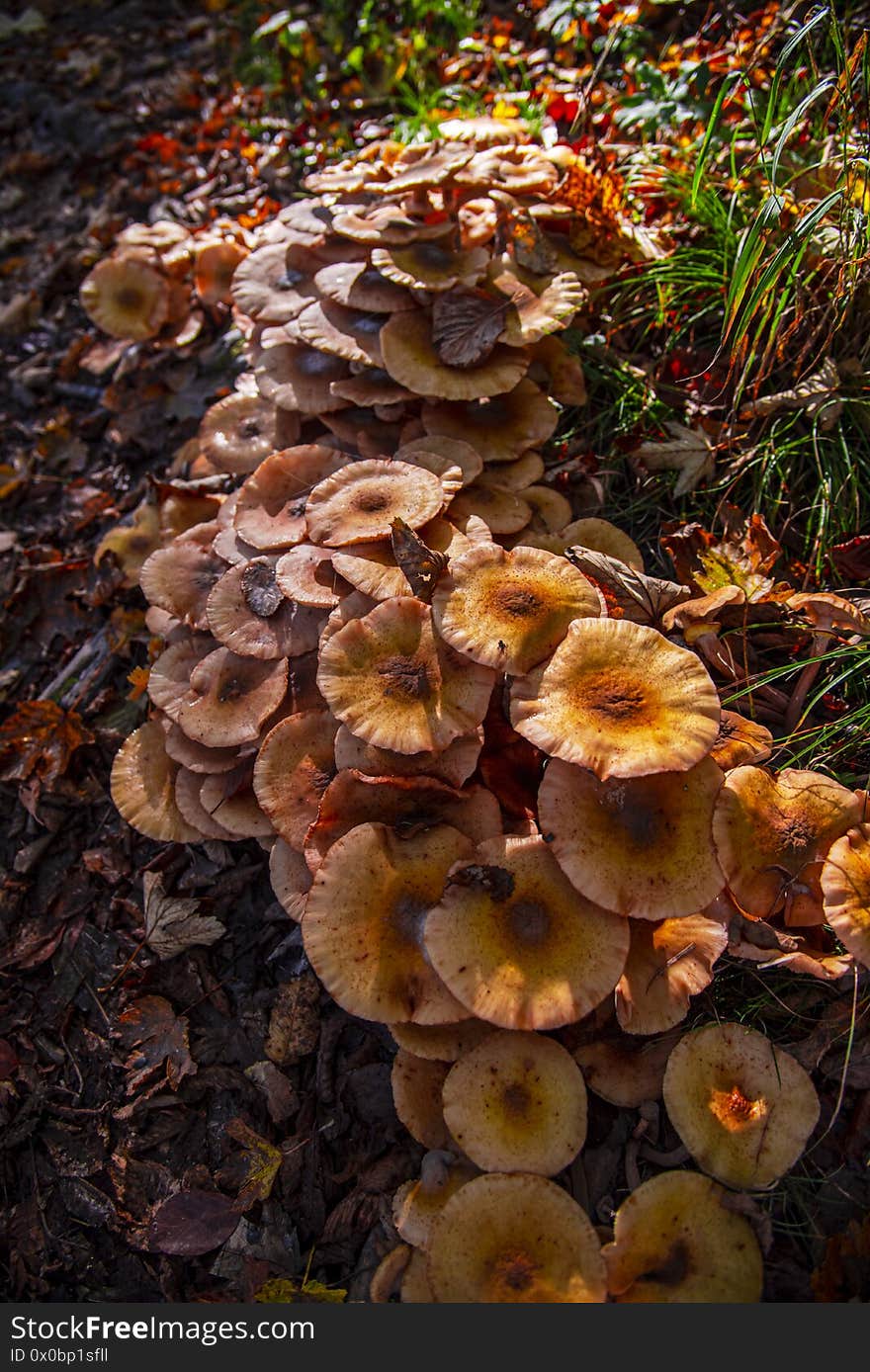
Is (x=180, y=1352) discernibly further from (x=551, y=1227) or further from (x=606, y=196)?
(x=606, y=196)

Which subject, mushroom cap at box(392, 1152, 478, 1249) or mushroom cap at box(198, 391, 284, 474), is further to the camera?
mushroom cap at box(198, 391, 284, 474)

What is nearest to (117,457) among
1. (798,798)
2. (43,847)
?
(43,847)

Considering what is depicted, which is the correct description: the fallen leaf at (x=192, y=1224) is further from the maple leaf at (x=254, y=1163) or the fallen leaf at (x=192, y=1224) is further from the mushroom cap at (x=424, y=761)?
the mushroom cap at (x=424, y=761)

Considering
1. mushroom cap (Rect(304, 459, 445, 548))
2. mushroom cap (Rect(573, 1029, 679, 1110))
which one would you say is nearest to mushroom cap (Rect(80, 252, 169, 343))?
mushroom cap (Rect(304, 459, 445, 548))

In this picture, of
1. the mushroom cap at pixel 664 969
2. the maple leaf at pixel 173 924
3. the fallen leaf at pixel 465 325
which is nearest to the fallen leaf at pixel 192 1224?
the maple leaf at pixel 173 924

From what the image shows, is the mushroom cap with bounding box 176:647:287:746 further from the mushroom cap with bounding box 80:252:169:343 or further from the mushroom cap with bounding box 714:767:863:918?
the mushroom cap with bounding box 80:252:169:343

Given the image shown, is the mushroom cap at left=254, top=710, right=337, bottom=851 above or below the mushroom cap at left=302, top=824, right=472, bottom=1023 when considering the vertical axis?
above
